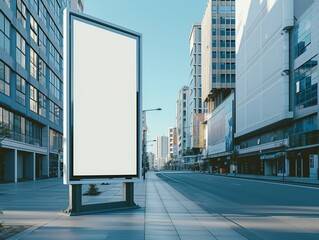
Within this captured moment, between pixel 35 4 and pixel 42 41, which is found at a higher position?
pixel 35 4

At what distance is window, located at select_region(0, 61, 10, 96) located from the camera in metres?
32.3

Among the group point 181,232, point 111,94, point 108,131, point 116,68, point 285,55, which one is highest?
point 285,55

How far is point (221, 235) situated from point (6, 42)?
3067 cm

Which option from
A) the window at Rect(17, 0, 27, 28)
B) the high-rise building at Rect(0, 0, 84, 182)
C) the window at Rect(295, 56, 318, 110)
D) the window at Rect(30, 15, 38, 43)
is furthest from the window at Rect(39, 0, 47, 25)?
the window at Rect(295, 56, 318, 110)

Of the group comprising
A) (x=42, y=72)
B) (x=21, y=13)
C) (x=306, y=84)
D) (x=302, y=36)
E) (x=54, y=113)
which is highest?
(x=302, y=36)

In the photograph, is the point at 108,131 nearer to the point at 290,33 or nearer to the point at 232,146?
the point at 290,33

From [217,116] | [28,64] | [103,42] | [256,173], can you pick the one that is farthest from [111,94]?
[217,116]

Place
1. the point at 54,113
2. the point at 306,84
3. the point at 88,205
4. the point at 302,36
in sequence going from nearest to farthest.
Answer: the point at 88,205
the point at 306,84
the point at 302,36
the point at 54,113

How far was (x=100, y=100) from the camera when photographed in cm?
1177

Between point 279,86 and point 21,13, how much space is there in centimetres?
3511

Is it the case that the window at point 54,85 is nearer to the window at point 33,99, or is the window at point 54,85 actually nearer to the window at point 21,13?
the window at point 33,99

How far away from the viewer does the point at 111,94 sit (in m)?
12.0

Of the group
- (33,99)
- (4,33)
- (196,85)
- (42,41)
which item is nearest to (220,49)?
(196,85)

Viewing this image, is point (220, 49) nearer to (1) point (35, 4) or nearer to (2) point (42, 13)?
(2) point (42, 13)
